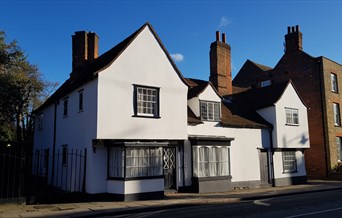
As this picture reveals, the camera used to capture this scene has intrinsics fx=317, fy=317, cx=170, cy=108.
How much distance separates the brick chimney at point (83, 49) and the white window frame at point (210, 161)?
9864 mm

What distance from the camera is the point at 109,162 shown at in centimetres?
1523

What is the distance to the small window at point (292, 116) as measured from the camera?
74.9 feet

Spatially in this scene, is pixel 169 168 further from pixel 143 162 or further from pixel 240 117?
pixel 240 117

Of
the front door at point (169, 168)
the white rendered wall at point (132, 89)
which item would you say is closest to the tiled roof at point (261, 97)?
the white rendered wall at point (132, 89)

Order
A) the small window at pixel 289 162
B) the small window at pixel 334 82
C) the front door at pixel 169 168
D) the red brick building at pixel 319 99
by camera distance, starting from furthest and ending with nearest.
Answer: the small window at pixel 334 82 < the red brick building at pixel 319 99 < the small window at pixel 289 162 < the front door at pixel 169 168

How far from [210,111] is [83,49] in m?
9.80

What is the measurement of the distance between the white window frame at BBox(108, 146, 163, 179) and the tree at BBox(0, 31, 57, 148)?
1712cm

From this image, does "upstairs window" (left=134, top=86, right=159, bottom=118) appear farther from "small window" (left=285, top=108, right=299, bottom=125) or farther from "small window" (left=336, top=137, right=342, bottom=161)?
"small window" (left=336, top=137, right=342, bottom=161)

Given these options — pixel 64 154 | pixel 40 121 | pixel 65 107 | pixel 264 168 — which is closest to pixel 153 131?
pixel 64 154

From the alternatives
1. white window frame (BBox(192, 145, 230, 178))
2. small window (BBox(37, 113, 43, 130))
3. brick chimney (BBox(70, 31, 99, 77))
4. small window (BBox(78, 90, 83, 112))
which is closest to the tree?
small window (BBox(37, 113, 43, 130))

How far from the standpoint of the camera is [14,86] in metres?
28.0

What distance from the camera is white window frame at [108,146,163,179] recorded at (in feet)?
48.3

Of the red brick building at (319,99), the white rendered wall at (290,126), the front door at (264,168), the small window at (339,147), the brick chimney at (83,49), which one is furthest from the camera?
the small window at (339,147)

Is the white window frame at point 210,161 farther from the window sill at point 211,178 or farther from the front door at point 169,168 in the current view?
the front door at point 169,168
